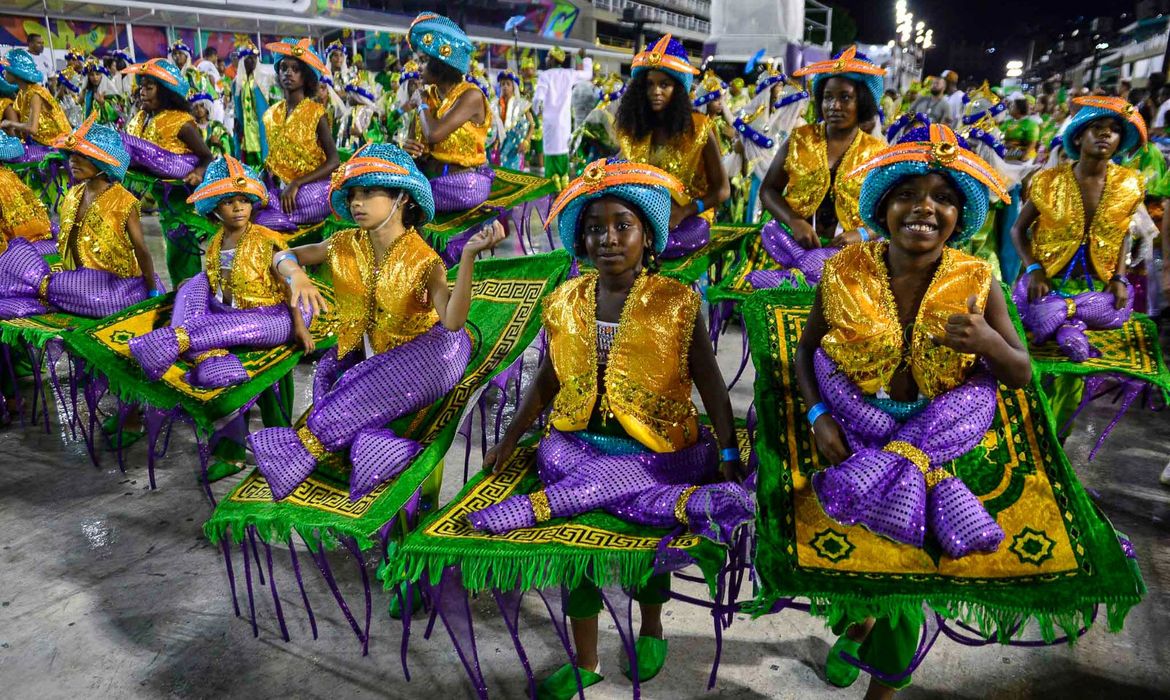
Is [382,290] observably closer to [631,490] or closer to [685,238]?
[631,490]

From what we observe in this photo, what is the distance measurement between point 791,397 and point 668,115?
2.21 meters

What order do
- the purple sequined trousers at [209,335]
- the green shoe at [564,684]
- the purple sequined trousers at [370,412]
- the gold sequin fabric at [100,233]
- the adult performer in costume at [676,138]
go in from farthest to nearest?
the adult performer in costume at [676,138]
the gold sequin fabric at [100,233]
the purple sequined trousers at [209,335]
the purple sequined trousers at [370,412]
the green shoe at [564,684]

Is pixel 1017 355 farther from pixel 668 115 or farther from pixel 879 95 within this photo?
pixel 668 115

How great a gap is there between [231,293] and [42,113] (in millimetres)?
4382

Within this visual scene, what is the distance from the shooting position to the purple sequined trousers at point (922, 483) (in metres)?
1.92

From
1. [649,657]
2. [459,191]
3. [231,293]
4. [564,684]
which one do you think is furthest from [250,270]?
[649,657]

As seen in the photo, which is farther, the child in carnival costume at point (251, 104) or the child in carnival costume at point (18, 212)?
the child in carnival costume at point (251, 104)

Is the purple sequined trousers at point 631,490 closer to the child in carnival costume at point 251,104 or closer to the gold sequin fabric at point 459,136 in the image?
the gold sequin fabric at point 459,136

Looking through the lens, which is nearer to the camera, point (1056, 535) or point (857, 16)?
point (1056, 535)

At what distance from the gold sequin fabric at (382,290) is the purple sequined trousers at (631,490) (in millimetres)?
719

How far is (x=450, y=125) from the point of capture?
4691 mm

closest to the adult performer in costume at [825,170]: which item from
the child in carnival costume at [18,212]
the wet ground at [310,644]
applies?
the wet ground at [310,644]

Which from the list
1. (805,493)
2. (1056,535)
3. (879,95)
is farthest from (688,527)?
(879,95)

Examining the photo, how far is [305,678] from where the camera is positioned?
100 inches
